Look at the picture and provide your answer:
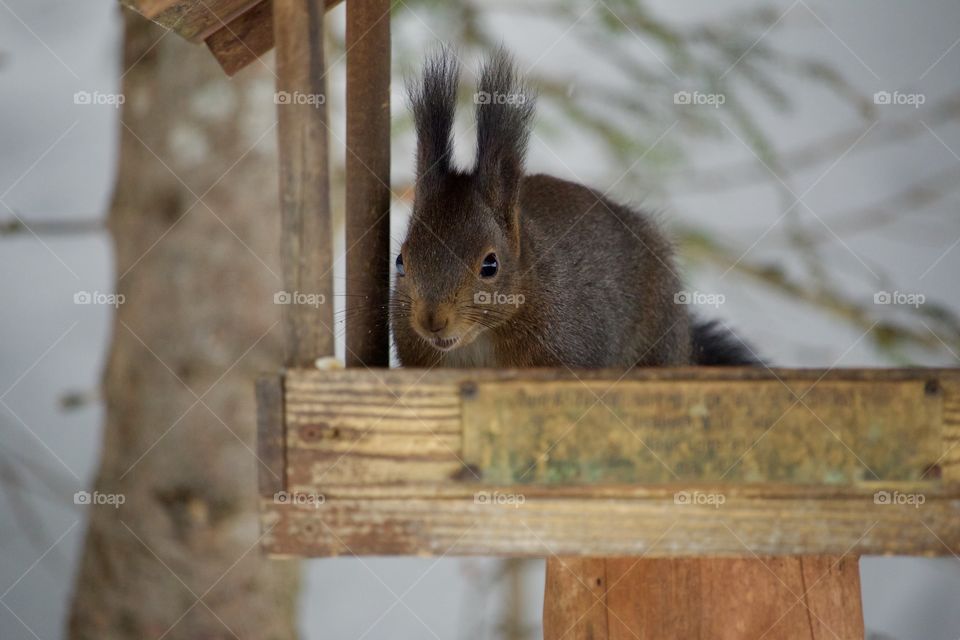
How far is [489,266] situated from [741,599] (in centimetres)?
83

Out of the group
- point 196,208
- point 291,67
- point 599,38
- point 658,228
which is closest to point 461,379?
point 291,67

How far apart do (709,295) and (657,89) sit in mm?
678

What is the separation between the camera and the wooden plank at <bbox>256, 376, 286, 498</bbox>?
1.47 m

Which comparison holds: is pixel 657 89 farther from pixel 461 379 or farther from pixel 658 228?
pixel 461 379

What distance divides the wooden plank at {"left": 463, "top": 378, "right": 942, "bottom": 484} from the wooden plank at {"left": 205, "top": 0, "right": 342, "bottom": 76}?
112 centimetres

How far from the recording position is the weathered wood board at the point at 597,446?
1474mm
